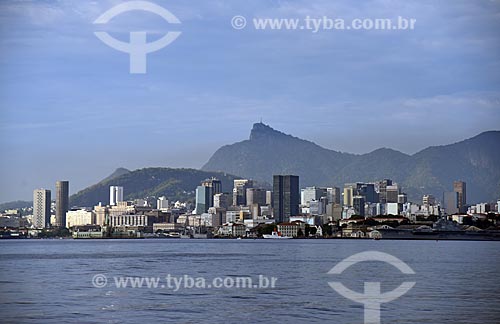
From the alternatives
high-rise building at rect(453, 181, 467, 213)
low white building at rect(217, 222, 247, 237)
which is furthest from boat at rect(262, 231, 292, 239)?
high-rise building at rect(453, 181, 467, 213)

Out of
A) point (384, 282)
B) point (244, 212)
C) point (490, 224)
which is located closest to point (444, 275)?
point (384, 282)

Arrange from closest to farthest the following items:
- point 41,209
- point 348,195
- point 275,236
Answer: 1. point 275,236
2. point 41,209
3. point 348,195

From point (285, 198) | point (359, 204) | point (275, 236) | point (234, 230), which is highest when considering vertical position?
point (285, 198)

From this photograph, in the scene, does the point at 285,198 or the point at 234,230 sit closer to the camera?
the point at 234,230

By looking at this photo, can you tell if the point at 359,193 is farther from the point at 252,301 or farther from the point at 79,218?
the point at 252,301

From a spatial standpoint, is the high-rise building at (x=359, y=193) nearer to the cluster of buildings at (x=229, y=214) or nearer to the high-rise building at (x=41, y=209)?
the cluster of buildings at (x=229, y=214)

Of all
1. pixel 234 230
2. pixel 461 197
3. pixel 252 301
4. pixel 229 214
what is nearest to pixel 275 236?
pixel 234 230

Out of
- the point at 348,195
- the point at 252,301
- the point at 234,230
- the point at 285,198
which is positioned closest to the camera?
the point at 252,301

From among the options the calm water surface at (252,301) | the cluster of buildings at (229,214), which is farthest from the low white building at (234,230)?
the calm water surface at (252,301)
